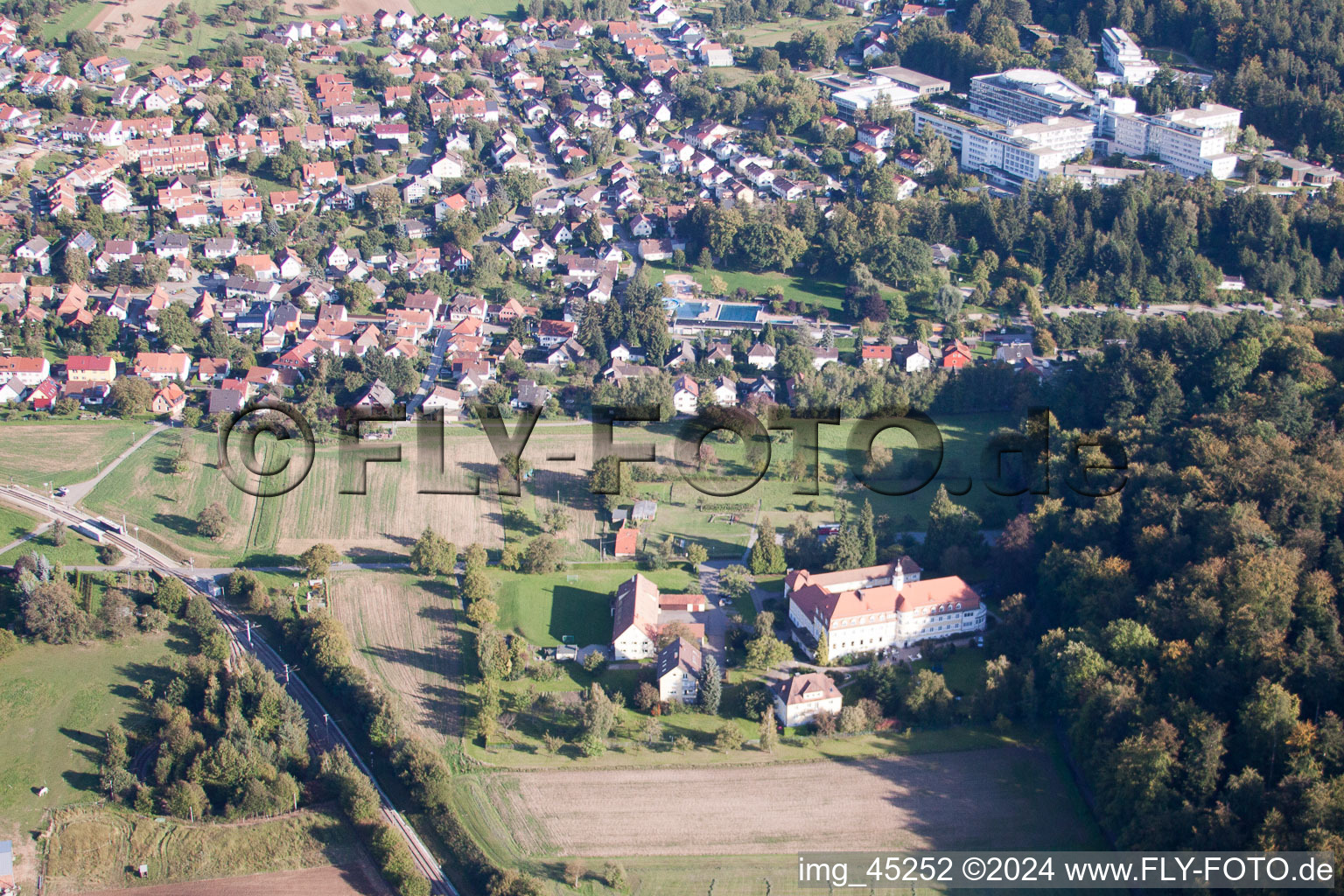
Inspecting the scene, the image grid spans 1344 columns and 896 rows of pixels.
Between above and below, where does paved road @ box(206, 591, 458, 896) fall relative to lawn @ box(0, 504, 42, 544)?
below

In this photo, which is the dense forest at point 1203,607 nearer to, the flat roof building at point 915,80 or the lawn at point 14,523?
the lawn at point 14,523

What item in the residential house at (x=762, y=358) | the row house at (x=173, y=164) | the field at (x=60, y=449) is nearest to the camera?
the field at (x=60, y=449)

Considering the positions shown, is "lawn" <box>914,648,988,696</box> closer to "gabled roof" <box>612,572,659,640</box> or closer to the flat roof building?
"gabled roof" <box>612,572,659,640</box>

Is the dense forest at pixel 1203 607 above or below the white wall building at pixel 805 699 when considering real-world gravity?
above

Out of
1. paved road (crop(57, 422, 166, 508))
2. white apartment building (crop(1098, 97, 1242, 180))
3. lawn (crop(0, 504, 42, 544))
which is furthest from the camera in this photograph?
white apartment building (crop(1098, 97, 1242, 180))

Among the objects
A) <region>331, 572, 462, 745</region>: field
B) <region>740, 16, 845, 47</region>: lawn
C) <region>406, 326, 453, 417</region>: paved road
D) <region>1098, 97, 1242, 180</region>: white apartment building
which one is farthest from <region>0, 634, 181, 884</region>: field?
<region>740, 16, 845, 47</region>: lawn

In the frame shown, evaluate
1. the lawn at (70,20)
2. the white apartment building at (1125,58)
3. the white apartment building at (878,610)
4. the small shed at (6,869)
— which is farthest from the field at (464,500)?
the lawn at (70,20)
